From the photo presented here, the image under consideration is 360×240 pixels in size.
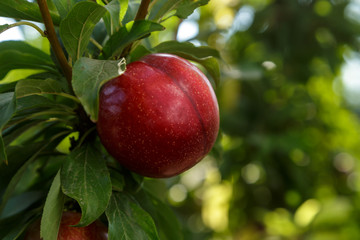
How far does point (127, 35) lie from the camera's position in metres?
0.59

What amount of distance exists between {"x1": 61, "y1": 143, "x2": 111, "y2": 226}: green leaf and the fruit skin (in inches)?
3.4

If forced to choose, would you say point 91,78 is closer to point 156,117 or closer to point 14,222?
point 156,117

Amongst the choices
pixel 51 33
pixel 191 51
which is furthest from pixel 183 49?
pixel 51 33

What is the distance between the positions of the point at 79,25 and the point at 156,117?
161mm

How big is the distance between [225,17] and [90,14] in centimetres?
166

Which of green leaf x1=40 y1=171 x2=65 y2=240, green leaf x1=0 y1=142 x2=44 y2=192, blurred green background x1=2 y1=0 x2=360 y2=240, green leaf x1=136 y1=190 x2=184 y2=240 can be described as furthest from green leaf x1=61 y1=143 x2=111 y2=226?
blurred green background x1=2 y1=0 x2=360 y2=240

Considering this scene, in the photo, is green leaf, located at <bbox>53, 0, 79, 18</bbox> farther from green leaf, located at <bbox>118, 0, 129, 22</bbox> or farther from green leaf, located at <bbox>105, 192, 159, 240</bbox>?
green leaf, located at <bbox>105, 192, 159, 240</bbox>

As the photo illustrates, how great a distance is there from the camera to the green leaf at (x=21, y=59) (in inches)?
24.2

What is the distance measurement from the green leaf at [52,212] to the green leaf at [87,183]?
14 millimetres

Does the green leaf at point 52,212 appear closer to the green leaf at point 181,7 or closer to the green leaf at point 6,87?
the green leaf at point 6,87

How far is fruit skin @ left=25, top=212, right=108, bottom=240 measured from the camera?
599 mm

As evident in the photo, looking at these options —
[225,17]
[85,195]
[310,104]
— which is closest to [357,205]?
[310,104]

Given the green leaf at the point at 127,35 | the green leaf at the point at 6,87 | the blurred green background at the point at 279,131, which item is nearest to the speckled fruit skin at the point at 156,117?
the green leaf at the point at 127,35

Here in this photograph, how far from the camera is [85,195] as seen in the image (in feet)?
1.74
